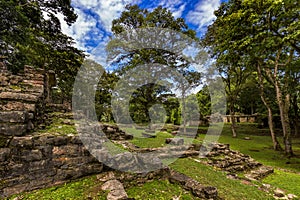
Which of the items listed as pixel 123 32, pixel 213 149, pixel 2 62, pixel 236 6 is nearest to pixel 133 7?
pixel 123 32

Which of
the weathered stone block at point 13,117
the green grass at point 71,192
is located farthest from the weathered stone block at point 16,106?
the green grass at point 71,192

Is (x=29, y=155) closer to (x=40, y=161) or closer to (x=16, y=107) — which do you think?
(x=40, y=161)

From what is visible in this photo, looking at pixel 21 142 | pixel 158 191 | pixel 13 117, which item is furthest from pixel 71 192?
pixel 13 117

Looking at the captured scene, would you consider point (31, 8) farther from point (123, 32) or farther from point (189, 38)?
point (189, 38)

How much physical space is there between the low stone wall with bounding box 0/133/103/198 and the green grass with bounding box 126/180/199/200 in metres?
0.96

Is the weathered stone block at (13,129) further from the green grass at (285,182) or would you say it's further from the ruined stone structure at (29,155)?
the green grass at (285,182)

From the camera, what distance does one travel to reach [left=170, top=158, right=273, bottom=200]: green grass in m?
3.98

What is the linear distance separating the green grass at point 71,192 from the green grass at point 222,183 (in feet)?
9.49

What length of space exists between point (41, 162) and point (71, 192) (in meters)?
0.85

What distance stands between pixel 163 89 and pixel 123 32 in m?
5.10

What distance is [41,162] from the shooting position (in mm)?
3002

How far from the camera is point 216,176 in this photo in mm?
5074

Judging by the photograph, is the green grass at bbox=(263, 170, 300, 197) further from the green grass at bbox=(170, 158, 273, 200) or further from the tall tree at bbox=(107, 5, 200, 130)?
the tall tree at bbox=(107, 5, 200, 130)

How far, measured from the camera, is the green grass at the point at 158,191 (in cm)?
307
